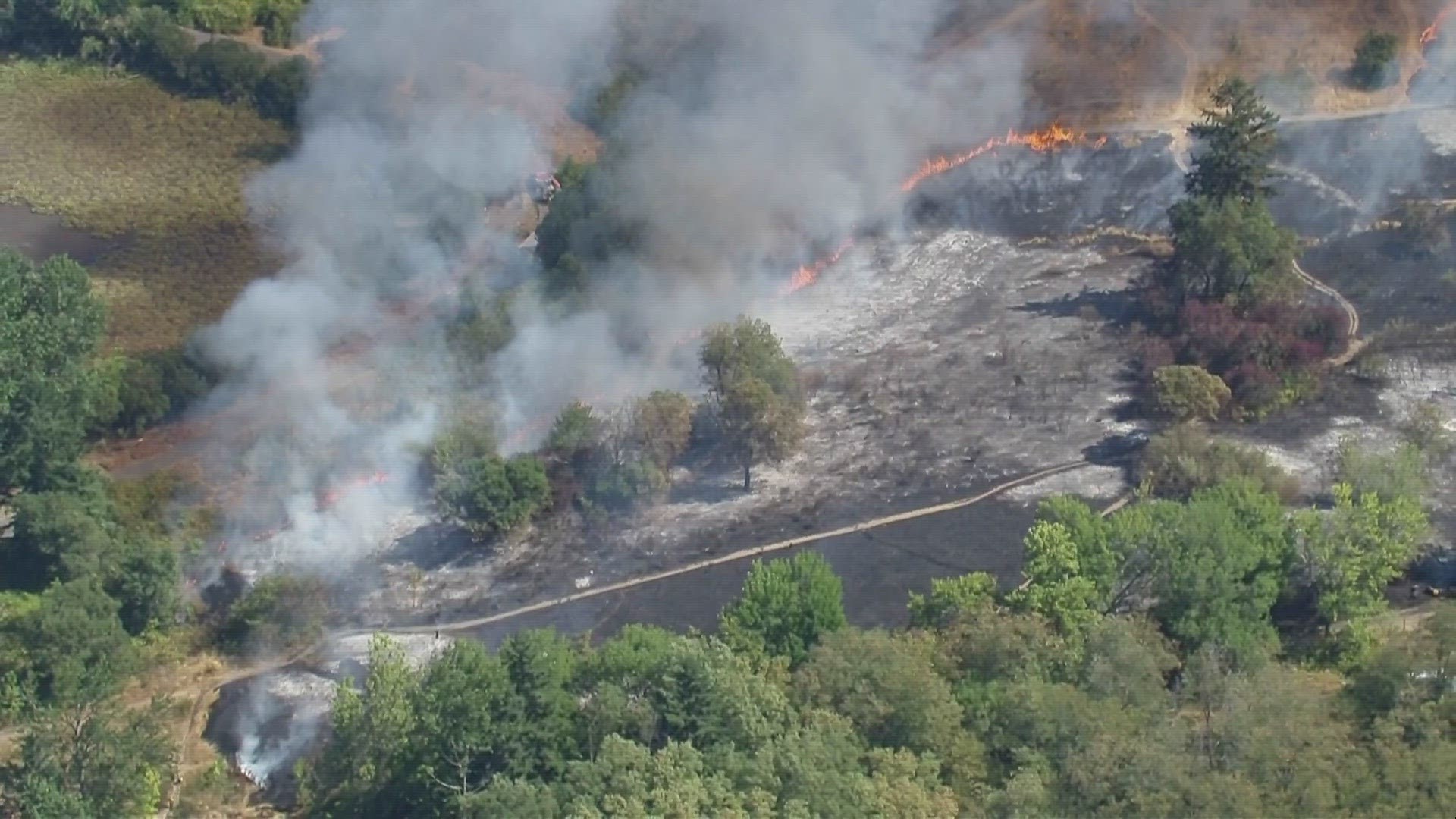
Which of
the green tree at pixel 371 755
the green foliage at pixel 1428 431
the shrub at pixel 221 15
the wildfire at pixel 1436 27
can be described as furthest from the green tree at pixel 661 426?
the shrub at pixel 221 15

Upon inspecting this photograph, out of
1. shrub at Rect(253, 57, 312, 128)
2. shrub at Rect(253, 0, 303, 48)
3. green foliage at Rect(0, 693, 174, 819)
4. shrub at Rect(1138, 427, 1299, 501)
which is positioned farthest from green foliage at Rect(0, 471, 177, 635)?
shrub at Rect(253, 0, 303, 48)

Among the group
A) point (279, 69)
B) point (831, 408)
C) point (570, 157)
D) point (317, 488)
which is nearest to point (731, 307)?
point (831, 408)

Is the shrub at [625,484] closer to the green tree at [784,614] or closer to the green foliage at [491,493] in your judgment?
the green foliage at [491,493]

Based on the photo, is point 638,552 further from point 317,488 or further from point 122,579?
point 122,579

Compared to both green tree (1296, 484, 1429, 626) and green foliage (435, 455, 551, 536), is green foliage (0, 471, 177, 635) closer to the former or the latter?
green foliage (435, 455, 551, 536)

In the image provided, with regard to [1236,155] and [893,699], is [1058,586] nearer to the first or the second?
[893,699]
